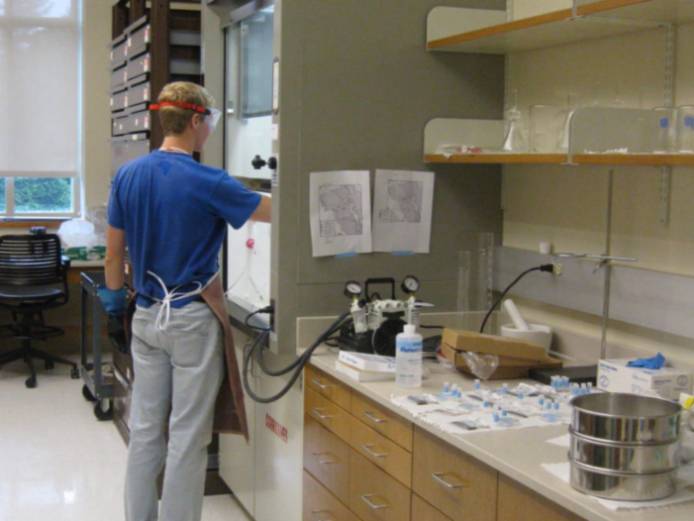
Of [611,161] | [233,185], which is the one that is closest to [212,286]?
[233,185]

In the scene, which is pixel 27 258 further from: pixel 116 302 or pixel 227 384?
pixel 227 384

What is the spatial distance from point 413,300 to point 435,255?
37 cm

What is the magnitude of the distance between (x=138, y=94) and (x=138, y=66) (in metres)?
0.14

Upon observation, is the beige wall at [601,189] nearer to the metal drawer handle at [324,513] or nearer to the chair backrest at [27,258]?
the metal drawer handle at [324,513]

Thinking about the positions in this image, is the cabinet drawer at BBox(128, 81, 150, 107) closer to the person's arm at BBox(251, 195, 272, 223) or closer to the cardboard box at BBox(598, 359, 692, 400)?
the person's arm at BBox(251, 195, 272, 223)

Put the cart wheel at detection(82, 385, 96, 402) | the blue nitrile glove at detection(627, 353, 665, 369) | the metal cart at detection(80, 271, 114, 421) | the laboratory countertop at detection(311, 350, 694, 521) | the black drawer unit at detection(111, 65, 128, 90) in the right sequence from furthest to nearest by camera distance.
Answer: the cart wheel at detection(82, 385, 96, 402) < the metal cart at detection(80, 271, 114, 421) < the black drawer unit at detection(111, 65, 128, 90) < the blue nitrile glove at detection(627, 353, 665, 369) < the laboratory countertop at detection(311, 350, 694, 521)

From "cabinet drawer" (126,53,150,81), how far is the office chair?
1.78 meters

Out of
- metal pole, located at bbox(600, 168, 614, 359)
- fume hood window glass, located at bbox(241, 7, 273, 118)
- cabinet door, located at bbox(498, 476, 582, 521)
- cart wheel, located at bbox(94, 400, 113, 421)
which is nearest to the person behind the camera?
cabinet door, located at bbox(498, 476, 582, 521)

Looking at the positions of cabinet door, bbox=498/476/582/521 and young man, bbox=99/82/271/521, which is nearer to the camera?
cabinet door, bbox=498/476/582/521

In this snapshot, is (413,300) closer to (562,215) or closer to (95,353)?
(562,215)

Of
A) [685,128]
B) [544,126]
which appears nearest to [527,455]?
[685,128]

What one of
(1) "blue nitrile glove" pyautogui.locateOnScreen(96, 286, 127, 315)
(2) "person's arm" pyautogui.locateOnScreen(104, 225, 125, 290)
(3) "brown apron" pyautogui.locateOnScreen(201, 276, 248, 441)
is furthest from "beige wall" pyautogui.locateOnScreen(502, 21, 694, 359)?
(1) "blue nitrile glove" pyautogui.locateOnScreen(96, 286, 127, 315)

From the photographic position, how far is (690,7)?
7.41 feet

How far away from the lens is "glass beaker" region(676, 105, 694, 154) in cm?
231
